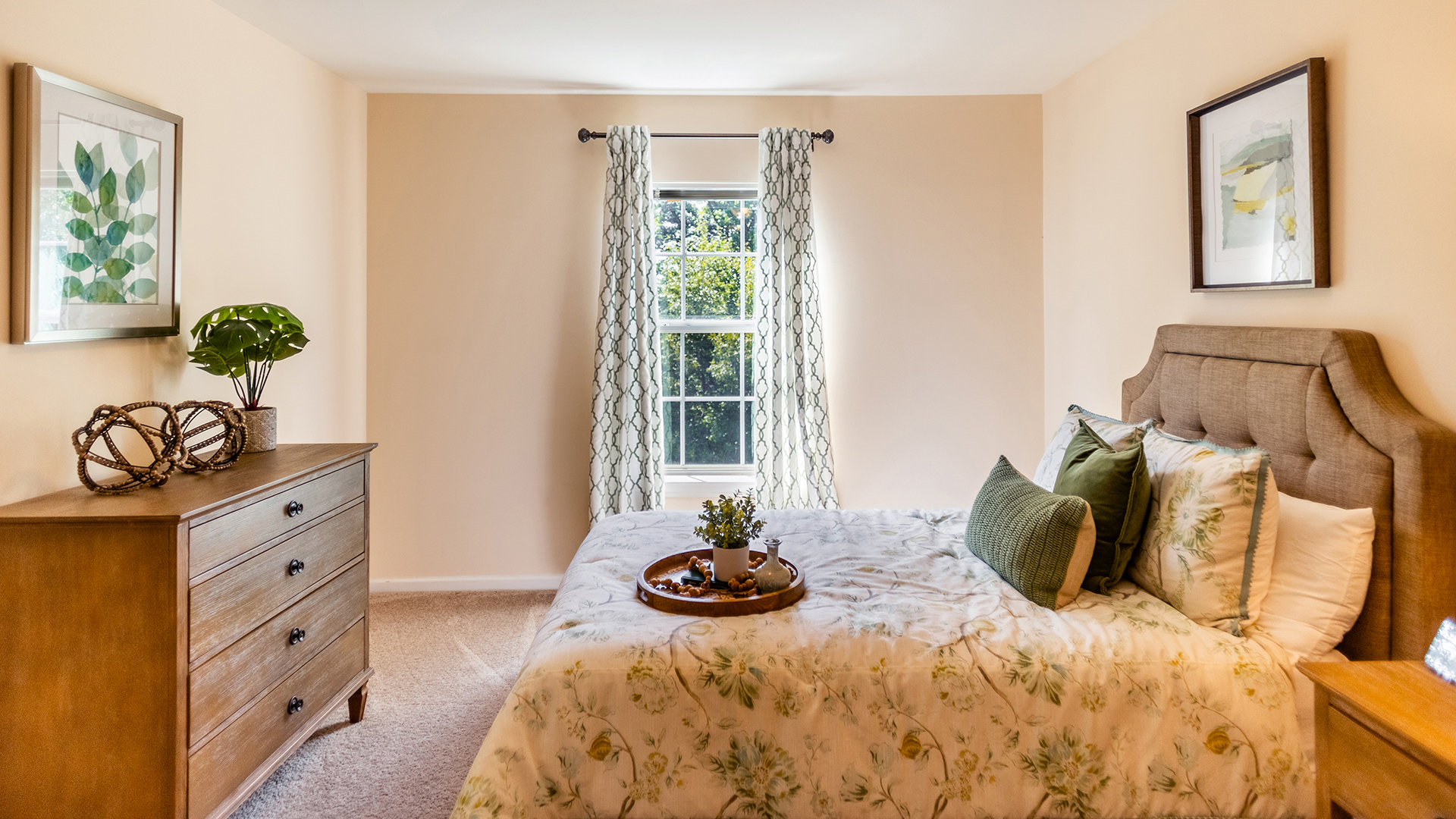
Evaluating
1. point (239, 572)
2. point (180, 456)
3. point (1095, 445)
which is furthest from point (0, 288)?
point (1095, 445)

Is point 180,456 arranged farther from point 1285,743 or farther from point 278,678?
point 1285,743

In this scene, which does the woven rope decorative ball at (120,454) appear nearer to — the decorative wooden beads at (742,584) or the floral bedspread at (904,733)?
the floral bedspread at (904,733)

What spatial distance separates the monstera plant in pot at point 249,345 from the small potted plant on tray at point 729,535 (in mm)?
1533

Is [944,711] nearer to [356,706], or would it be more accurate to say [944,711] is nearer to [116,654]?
[116,654]

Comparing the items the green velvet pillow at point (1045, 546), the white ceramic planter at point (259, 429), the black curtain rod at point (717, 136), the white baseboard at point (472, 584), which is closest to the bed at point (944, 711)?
the green velvet pillow at point (1045, 546)

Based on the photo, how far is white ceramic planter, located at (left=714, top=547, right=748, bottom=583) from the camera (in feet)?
7.23

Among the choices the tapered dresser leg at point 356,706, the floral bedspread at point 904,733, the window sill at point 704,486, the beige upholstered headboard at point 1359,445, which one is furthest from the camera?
the window sill at point 704,486

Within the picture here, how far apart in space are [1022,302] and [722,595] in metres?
A: 2.76

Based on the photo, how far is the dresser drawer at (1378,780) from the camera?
51.8 inches

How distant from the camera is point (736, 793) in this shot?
1.75m

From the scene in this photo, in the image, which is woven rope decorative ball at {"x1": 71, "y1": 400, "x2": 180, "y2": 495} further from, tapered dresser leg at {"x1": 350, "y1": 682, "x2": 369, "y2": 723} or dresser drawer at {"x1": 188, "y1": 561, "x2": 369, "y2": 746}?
tapered dresser leg at {"x1": 350, "y1": 682, "x2": 369, "y2": 723}

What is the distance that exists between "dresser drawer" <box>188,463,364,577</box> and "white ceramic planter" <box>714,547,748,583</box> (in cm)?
124

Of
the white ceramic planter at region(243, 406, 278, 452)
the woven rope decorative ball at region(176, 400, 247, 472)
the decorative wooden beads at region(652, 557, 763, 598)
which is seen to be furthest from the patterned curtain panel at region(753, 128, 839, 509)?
the woven rope decorative ball at region(176, 400, 247, 472)

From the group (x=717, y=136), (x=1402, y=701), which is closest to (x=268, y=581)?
(x=1402, y=701)
